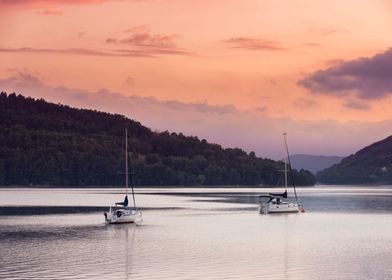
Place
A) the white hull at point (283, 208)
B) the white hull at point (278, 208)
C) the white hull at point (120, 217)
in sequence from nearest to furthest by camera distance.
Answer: the white hull at point (120, 217), the white hull at point (278, 208), the white hull at point (283, 208)

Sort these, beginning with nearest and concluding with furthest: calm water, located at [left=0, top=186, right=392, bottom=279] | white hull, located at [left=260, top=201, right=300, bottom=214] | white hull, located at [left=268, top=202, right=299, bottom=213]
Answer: calm water, located at [left=0, top=186, right=392, bottom=279] < white hull, located at [left=260, top=201, right=300, bottom=214] < white hull, located at [left=268, top=202, right=299, bottom=213]

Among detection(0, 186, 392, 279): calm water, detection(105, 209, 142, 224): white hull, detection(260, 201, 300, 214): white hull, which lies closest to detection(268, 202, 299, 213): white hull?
detection(260, 201, 300, 214): white hull

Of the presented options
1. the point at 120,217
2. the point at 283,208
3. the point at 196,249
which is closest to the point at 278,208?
the point at 283,208

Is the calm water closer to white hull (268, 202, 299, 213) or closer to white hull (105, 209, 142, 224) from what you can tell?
white hull (105, 209, 142, 224)

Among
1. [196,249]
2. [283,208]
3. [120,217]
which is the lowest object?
[196,249]

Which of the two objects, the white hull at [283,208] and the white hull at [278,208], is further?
the white hull at [283,208]

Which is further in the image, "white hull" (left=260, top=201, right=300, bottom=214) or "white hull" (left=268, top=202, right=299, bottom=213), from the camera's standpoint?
"white hull" (left=268, top=202, right=299, bottom=213)

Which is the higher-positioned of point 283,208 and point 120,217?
point 283,208

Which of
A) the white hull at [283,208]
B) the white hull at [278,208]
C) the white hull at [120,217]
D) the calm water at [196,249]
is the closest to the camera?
the calm water at [196,249]

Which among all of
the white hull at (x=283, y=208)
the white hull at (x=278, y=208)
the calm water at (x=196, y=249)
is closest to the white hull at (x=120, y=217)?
the calm water at (x=196, y=249)

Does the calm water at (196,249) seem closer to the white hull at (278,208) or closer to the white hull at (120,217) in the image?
the white hull at (120,217)

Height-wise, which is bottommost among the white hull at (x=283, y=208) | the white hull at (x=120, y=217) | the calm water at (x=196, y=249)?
the calm water at (x=196, y=249)

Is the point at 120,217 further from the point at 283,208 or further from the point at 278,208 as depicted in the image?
the point at 283,208

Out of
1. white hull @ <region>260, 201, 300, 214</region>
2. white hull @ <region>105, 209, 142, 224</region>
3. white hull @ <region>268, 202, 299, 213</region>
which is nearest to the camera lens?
white hull @ <region>105, 209, 142, 224</region>
